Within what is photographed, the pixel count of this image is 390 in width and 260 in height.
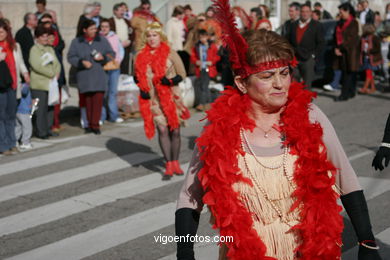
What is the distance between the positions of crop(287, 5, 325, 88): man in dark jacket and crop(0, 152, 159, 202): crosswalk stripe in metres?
5.21

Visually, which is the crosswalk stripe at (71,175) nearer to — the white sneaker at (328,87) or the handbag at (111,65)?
the handbag at (111,65)

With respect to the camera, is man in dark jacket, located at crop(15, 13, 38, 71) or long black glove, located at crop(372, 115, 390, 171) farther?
man in dark jacket, located at crop(15, 13, 38, 71)

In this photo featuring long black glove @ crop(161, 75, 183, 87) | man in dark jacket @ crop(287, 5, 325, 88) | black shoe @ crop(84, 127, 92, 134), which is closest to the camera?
long black glove @ crop(161, 75, 183, 87)

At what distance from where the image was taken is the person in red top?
1384 centimetres

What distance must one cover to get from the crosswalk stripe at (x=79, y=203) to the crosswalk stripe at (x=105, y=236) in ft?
2.29

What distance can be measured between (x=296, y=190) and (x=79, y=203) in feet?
15.9

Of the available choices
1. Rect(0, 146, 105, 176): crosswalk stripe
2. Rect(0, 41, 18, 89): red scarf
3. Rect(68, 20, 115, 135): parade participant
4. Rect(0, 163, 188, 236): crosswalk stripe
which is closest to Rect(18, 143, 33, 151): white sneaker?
Rect(0, 146, 105, 176): crosswalk stripe

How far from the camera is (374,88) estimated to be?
16.0 m

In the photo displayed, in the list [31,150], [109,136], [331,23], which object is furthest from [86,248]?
[331,23]

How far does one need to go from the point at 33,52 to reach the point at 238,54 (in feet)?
27.7

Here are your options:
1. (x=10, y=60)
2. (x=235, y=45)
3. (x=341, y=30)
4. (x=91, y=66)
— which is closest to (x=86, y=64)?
(x=91, y=66)

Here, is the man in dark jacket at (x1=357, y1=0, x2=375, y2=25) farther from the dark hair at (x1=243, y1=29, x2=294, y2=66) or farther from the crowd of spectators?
the dark hair at (x1=243, y1=29, x2=294, y2=66)

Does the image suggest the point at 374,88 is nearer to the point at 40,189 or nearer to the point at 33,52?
the point at 33,52

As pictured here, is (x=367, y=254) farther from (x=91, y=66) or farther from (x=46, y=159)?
(x=91, y=66)
